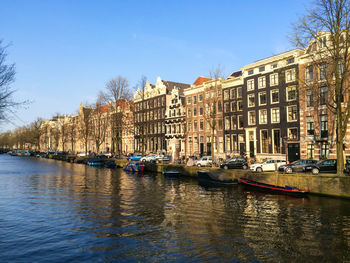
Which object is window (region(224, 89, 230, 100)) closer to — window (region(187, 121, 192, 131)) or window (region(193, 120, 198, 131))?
window (region(193, 120, 198, 131))

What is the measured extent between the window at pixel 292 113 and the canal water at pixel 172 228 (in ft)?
71.6

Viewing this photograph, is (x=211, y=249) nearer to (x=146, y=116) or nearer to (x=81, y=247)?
(x=81, y=247)

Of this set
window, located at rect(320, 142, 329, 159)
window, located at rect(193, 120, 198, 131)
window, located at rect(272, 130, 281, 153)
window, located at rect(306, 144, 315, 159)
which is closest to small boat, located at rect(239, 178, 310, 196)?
window, located at rect(320, 142, 329, 159)

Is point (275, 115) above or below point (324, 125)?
above

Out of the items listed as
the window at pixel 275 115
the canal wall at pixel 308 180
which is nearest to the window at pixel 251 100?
the window at pixel 275 115

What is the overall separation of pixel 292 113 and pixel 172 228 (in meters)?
36.4

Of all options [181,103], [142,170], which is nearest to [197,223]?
[142,170]

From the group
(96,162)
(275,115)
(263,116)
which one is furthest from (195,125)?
(96,162)

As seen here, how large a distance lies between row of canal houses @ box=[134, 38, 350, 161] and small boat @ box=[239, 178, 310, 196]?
34.7 feet

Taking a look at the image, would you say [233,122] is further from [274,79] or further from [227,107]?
[274,79]

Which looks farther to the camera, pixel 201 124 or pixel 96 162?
pixel 96 162

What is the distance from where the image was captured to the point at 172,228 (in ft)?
56.7

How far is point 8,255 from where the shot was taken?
13305 millimetres

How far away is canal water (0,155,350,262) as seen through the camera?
1335 cm
